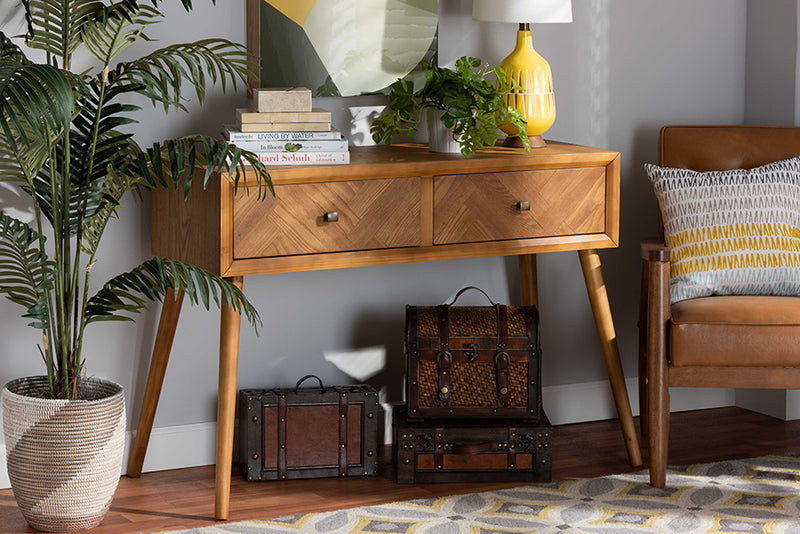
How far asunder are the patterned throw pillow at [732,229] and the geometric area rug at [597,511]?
528 mm

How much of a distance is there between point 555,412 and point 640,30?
127 centimetres

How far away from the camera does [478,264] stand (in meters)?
3.32

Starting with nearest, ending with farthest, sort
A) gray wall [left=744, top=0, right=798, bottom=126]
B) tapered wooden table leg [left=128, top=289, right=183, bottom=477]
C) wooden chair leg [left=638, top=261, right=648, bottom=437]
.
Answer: tapered wooden table leg [left=128, top=289, right=183, bottom=477]
wooden chair leg [left=638, top=261, right=648, bottom=437]
gray wall [left=744, top=0, right=798, bottom=126]

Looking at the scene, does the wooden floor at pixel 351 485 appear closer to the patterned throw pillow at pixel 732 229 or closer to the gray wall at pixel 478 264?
the gray wall at pixel 478 264

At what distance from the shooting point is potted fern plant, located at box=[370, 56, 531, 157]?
2781 millimetres

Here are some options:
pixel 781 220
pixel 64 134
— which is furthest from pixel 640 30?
pixel 64 134

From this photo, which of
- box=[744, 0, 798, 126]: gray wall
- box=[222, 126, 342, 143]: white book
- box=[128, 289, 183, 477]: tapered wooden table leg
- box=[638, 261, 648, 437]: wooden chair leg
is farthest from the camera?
box=[744, 0, 798, 126]: gray wall

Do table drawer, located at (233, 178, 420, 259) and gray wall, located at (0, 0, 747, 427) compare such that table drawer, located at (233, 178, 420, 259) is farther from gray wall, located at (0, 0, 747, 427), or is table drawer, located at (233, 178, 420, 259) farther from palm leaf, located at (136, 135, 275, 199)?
gray wall, located at (0, 0, 747, 427)

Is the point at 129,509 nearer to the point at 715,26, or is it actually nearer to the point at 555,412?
the point at 555,412

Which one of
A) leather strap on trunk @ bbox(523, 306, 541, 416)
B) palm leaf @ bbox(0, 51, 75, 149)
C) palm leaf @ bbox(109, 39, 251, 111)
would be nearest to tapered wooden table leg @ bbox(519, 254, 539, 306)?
leather strap on trunk @ bbox(523, 306, 541, 416)

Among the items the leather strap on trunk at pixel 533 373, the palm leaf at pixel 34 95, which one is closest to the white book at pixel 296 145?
the palm leaf at pixel 34 95

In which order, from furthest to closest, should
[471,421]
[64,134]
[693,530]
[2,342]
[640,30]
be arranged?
[640,30] < [471,421] < [2,342] < [693,530] < [64,134]

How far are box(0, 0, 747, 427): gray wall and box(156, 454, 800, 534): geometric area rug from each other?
58cm

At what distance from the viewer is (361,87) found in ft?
9.93
